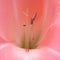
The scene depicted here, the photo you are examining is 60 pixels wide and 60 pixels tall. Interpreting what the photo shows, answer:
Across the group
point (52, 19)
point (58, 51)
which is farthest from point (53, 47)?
point (52, 19)

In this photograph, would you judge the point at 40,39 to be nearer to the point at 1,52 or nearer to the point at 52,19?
the point at 52,19

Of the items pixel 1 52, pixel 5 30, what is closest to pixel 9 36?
pixel 5 30

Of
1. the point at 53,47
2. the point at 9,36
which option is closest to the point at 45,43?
the point at 53,47

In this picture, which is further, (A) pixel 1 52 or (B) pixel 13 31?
(B) pixel 13 31

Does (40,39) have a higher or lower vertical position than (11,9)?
lower

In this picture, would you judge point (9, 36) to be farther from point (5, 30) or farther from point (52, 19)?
point (52, 19)
